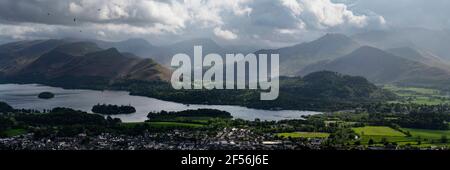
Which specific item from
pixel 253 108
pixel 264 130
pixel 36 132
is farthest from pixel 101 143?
pixel 253 108

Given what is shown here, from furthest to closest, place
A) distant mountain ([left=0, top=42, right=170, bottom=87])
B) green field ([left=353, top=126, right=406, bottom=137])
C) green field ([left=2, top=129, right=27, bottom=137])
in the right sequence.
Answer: distant mountain ([left=0, top=42, right=170, bottom=87]) → green field ([left=353, top=126, right=406, bottom=137]) → green field ([left=2, top=129, right=27, bottom=137])

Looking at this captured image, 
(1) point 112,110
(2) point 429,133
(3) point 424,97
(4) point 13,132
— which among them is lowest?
(2) point 429,133

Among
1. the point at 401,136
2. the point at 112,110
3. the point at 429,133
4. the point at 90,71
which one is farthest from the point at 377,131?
the point at 90,71

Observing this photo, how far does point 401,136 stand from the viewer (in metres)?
55.6

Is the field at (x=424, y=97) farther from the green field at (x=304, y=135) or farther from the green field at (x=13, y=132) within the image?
the green field at (x=13, y=132)

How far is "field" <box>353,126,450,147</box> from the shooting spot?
5138 cm

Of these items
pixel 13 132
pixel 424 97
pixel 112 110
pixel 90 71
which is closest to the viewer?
pixel 13 132

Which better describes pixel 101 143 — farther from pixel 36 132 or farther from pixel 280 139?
pixel 280 139

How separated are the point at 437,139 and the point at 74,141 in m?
36.9

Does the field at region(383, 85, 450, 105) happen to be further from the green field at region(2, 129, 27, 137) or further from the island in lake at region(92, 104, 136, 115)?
the green field at region(2, 129, 27, 137)

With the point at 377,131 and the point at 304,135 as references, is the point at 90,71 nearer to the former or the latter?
the point at 304,135

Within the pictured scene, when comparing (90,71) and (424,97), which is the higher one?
(90,71)

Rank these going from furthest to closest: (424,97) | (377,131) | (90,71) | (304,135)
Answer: (90,71) < (424,97) < (377,131) < (304,135)

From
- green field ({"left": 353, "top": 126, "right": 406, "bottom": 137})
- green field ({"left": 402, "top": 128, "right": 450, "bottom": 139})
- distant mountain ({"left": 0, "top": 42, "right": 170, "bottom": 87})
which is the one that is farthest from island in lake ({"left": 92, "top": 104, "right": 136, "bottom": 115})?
distant mountain ({"left": 0, "top": 42, "right": 170, "bottom": 87})
